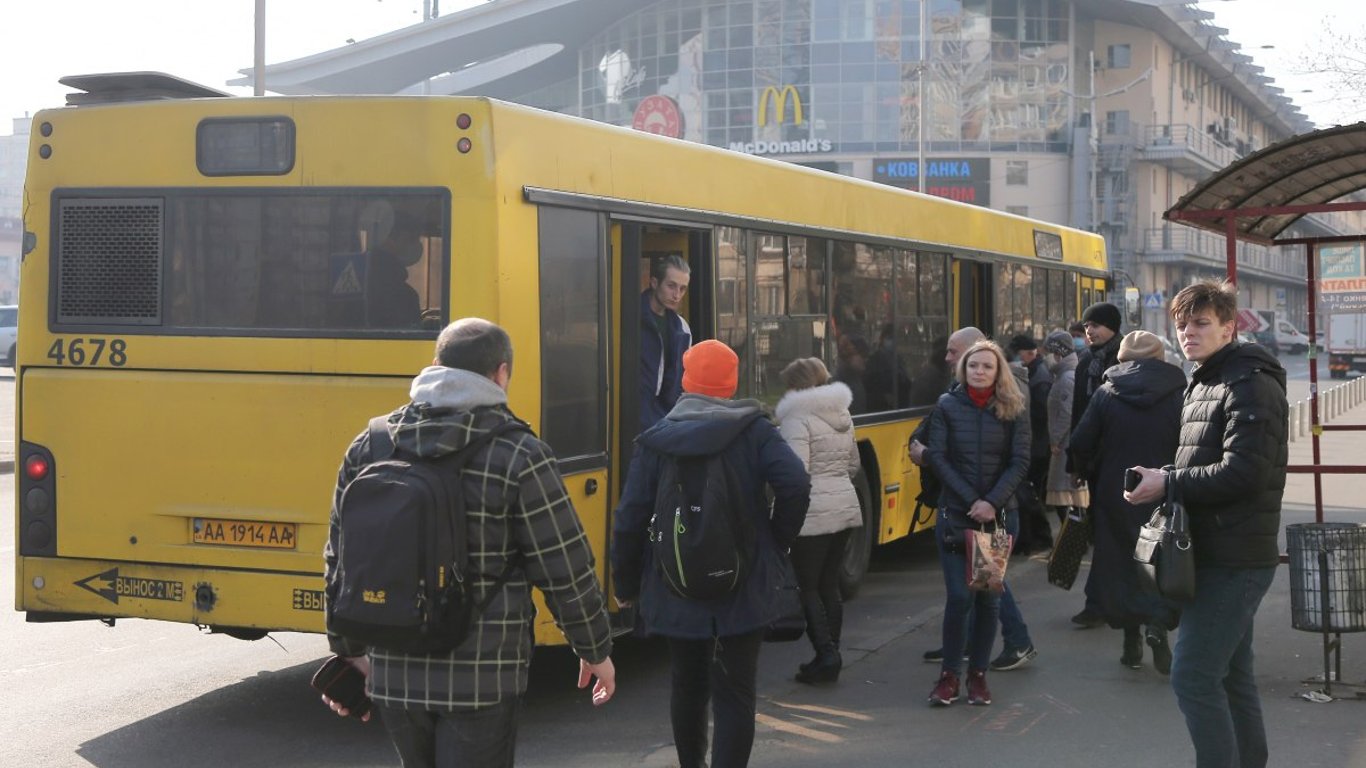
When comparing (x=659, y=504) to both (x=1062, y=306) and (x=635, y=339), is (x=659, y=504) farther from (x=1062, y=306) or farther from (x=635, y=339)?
(x=1062, y=306)

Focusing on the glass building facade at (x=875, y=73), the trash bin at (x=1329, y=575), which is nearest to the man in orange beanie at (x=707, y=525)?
the trash bin at (x=1329, y=575)

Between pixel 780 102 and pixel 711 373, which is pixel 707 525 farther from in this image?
pixel 780 102

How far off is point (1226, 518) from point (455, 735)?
272cm

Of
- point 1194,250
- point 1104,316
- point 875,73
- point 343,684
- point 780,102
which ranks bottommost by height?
point 343,684

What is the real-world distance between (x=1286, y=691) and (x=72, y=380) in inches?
228

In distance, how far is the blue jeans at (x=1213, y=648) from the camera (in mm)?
5281

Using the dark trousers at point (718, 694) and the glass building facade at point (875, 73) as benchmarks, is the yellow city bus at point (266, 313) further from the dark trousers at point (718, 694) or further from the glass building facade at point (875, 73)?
the glass building facade at point (875, 73)

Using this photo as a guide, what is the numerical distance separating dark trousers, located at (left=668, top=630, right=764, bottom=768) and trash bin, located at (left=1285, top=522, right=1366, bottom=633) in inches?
125

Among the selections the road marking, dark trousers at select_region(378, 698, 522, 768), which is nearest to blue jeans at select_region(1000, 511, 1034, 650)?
the road marking

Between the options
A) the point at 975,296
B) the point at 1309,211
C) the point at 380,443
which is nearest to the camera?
the point at 380,443

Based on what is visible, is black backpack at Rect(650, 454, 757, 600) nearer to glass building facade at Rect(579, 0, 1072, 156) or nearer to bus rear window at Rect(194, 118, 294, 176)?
bus rear window at Rect(194, 118, 294, 176)

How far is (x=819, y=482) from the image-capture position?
805cm

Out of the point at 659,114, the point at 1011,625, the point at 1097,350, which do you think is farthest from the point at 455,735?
the point at 659,114

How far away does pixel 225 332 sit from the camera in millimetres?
7055
